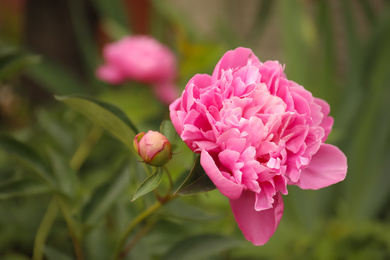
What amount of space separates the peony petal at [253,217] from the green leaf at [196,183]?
0.06 feet

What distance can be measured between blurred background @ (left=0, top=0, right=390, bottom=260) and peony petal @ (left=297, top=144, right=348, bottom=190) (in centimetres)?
9

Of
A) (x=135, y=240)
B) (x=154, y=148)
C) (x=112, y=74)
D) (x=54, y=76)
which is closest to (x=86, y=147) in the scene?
(x=112, y=74)

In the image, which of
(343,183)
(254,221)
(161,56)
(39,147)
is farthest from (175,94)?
(254,221)

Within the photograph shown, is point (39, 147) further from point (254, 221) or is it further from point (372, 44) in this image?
point (372, 44)

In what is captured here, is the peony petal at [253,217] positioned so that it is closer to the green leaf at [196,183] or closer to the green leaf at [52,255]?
the green leaf at [196,183]

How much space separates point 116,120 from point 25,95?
46.2 inches

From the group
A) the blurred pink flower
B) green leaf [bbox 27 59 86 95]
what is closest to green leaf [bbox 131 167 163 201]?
the blurred pink flower

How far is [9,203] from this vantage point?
54 centimetres

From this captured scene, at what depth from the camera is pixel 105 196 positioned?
391 mm

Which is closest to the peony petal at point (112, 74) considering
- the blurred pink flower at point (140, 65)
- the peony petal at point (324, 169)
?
the blurred pink flower at point (140, 65)

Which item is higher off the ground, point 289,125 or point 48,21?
point 48,21

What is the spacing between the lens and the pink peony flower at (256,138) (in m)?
0.23

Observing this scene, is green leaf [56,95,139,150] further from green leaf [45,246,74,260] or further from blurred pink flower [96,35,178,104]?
blurred pink flower [96,35,178,104]

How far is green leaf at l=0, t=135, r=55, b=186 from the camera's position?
36 centimetres
